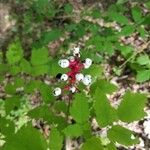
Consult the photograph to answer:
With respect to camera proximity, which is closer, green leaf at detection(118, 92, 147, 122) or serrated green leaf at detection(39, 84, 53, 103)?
green leaf at detection(118, 92, 147, 122)

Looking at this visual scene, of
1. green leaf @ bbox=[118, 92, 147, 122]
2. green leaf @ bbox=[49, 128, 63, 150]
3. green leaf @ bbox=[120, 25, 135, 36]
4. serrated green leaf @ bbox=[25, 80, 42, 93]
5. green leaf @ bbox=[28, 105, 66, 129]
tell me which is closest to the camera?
green leaf @ bbox=[49, 128, 63, 150]

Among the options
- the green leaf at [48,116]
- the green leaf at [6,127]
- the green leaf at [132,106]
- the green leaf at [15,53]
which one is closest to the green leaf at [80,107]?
the green leaf at [132,106]

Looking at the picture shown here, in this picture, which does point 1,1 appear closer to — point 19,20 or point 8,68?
point 19,20

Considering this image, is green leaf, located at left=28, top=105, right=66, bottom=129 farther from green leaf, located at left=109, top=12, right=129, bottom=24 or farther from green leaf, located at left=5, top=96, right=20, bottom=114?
green leaf, located at left=109, top=12, right=129, bottom=24

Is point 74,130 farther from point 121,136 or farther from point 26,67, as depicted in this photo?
point 26,67

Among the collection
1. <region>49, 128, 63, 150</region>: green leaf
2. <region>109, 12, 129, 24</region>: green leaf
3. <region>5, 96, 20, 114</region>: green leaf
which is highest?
<region>49, 128, 63, 150</region>: green leaf

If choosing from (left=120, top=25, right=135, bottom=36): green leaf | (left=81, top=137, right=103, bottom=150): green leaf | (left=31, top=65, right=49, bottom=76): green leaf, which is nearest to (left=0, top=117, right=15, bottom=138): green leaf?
(left=31, top=65, right=49, bottom=76): green leaf

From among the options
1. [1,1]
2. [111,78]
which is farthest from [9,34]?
[111,78]
